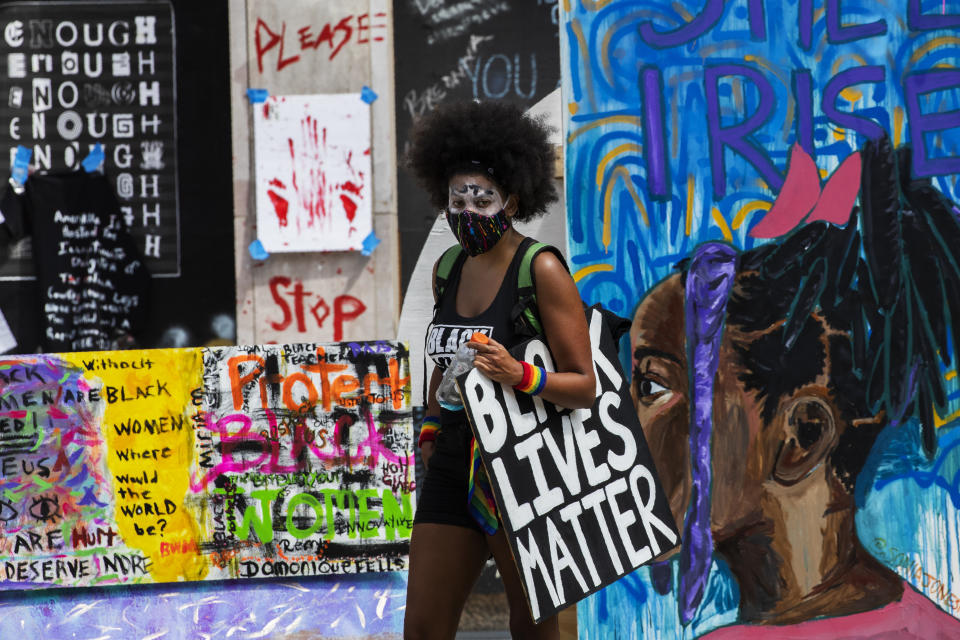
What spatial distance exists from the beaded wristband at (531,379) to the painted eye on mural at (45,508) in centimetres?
219

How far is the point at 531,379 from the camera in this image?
3.09 m

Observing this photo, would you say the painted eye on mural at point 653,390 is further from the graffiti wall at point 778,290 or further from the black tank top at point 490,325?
the black tank top at point 490,325

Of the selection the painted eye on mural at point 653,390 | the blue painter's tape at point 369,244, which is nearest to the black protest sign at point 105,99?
the blue painter's tape at point 369,244

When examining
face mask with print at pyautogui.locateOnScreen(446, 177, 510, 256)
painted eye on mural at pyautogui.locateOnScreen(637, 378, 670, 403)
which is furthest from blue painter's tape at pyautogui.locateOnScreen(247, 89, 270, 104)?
face mask with print at pyautogui.locateOnScreen(446, 177, 510, 256)

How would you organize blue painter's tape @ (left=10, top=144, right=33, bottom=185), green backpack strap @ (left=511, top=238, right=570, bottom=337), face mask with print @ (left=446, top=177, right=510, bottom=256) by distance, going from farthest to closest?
blue painter's tape @ (left=10, top=144, right=33, bottom=185) → face mask with print @ (left=446, top=177, right=510, bottom=256) → green backpack strap @ (left=511, top=238, right=570, bottom=337)

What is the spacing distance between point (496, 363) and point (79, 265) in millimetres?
3722

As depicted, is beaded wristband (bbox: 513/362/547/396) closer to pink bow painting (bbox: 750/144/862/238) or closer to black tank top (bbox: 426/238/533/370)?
black tank top (bbox: 426/238/533/370)

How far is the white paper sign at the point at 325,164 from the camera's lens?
5789 millimetres

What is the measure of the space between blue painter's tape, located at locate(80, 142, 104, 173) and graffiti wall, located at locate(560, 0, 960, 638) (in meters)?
2.87

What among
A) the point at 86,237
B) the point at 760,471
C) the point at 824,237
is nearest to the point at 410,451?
the point at 760,471

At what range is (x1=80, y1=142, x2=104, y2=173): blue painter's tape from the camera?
239 inches


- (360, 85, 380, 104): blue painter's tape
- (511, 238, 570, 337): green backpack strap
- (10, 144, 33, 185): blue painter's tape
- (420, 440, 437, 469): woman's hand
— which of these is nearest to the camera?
(511, 238, 570, 337): green backpack strap

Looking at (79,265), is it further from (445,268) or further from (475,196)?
(475,196)

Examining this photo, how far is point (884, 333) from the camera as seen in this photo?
14.5 feet
